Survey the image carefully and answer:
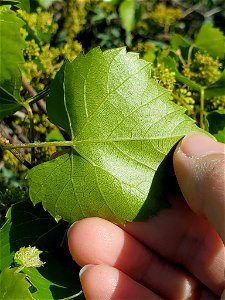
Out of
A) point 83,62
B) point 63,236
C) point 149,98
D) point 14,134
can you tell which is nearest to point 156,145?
point 149,98

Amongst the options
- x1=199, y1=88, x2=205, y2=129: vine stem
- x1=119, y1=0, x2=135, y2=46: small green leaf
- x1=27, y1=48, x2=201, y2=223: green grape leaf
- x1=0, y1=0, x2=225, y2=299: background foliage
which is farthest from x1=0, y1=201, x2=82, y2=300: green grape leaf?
x1=119, y1=0, x2=135, y2=46: small green leaf

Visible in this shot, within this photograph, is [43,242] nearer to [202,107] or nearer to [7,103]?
[7,103]

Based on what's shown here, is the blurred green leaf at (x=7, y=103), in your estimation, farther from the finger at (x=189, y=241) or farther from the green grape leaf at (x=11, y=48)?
the finger at (x=189, y=241)

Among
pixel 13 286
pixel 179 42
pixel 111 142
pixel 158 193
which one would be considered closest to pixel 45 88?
pixel 111 142

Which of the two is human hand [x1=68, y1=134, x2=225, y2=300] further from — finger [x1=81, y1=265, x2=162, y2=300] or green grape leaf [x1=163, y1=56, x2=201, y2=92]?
green grape leaf [x1=163, y1=56, x2=201, y2=92]

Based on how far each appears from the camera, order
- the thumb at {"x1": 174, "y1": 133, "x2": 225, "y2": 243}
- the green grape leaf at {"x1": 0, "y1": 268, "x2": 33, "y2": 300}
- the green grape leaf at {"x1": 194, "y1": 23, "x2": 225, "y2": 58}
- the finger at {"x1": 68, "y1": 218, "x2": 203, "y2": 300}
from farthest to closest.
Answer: the green grape leaf at {"x1": 194, "y1": 23, "x2": 225, "y2": 58} → the finger at {"x1": 68, "y1": 218, "x2": 203, "y2": 300} → the thumb at {"x1": 174, "y1": 133, "x2": 225, "y2": 243} → the green grape leaf at {"x1": 0, "y1": 268, "x2": 33, "y2": 300}

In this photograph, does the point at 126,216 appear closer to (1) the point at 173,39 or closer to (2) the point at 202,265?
(2) the point at 202,265
